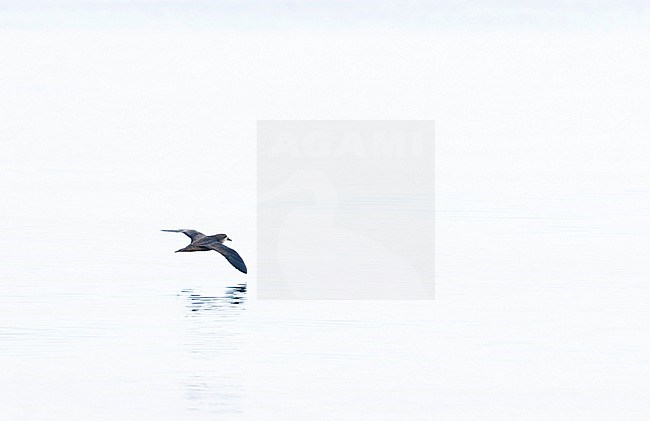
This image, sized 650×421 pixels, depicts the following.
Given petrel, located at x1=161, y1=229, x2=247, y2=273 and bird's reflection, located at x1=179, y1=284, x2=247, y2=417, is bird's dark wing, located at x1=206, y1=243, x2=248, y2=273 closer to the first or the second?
petrel, located at x1=161, y1=229, x2=247, y2=273

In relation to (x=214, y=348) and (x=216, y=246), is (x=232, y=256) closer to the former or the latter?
(x=216, y=246)

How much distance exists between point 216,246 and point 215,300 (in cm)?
175

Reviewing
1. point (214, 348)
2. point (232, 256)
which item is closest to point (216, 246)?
point (232, 256)

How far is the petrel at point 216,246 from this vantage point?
29.3 meters

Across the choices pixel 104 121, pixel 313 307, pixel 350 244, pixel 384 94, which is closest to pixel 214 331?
pixel 313 307

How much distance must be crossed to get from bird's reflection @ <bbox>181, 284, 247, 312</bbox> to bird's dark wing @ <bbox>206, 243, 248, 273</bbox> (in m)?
0.30

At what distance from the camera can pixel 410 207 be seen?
37188 millimetres

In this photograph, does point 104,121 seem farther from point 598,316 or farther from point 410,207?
point 598,316

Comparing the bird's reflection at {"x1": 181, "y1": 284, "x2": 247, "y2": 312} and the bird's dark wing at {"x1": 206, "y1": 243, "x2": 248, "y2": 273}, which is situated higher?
the bird's dark wing at {"x1": 206, "y1": 243, "x2": 248, "y2": 273}

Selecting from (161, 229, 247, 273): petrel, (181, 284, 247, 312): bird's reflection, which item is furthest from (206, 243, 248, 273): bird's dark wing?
(181, 284, 247, 312): bird's reflection

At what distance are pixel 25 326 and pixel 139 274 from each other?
4.10 metres

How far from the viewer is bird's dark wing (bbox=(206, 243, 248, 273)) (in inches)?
1146

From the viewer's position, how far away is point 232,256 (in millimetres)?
29453

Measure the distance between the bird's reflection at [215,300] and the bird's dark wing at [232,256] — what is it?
0.30 m
